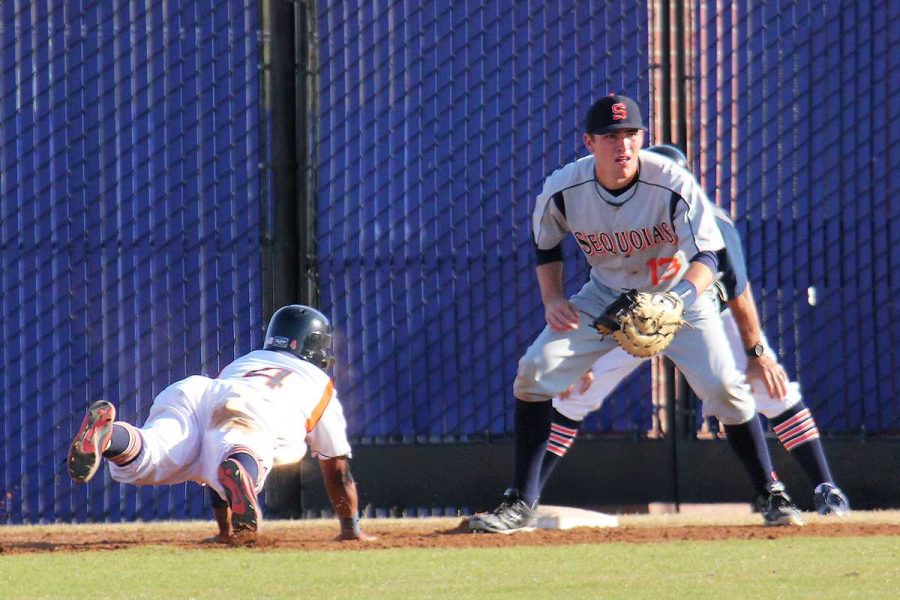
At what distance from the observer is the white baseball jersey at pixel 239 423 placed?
537 cm

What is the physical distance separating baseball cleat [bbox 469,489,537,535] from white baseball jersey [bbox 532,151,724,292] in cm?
91

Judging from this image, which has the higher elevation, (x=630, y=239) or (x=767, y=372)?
(x=630, y=239)

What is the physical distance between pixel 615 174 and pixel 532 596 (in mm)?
2140

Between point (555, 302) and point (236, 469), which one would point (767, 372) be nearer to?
point (555, 302)

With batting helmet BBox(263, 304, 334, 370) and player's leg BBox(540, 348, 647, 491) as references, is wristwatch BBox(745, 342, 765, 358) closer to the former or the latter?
player's leg BBox(540, 348, 647, 491)

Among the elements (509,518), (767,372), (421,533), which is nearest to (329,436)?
(421,533)

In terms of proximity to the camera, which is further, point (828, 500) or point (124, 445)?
point (828, 500)

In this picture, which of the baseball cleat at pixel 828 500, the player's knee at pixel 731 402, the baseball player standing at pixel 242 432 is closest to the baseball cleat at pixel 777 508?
the player's knee at pixel 731 402


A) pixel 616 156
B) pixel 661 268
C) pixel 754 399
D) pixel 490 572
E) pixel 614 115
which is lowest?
pixel 490 572

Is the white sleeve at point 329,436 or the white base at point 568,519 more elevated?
the white sleeve at point 329,436

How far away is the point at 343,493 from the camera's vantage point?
5.78 meters

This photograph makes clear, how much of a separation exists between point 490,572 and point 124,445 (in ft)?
4.74

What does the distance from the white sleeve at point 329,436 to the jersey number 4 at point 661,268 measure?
133 cm

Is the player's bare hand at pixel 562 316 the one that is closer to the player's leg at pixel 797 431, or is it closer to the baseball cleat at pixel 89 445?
the player's leg at pixel 797 431
